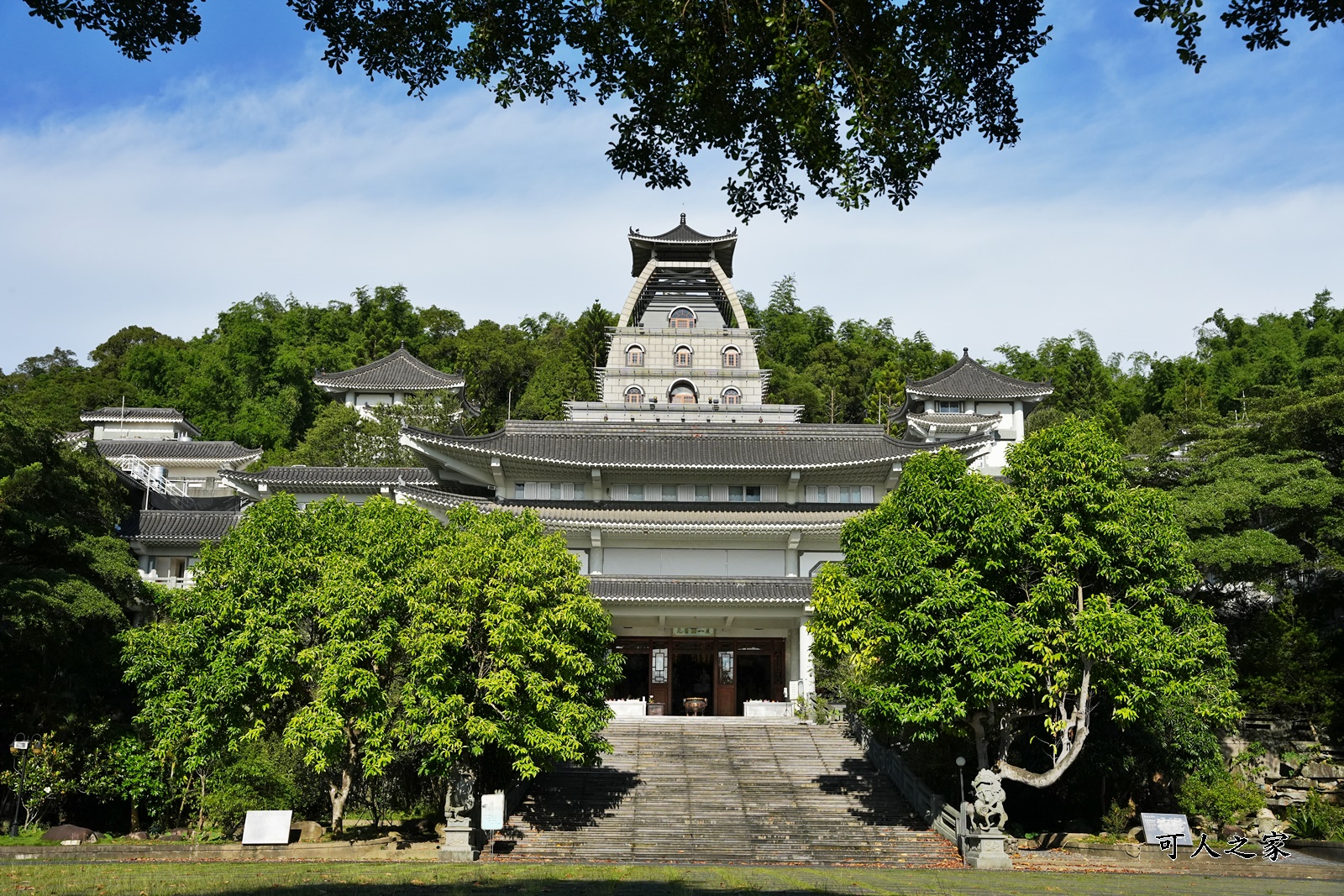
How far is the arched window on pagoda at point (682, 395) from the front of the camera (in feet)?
155

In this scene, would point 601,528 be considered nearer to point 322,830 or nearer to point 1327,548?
point 322,830

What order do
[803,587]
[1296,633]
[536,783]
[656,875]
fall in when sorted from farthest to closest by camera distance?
[803,587]
[1296,633]
[536,783]
[656,875]

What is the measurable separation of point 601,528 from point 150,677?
14104 mm

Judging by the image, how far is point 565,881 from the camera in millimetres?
14953

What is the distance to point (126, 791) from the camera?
71.4ft

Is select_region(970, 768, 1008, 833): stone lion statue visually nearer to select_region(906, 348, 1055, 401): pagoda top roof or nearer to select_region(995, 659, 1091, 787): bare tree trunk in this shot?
select_region(995, 659, 1091, 787): bare tree trunk

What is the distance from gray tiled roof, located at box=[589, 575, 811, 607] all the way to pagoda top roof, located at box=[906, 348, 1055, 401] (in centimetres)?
2779

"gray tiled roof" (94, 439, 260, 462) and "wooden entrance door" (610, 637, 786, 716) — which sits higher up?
"gray tiled roof" (94, 439, 260, 462)

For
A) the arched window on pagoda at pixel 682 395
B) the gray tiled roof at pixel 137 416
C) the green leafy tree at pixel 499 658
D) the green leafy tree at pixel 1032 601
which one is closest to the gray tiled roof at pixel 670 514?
the green leafy tree at pixel 499 658

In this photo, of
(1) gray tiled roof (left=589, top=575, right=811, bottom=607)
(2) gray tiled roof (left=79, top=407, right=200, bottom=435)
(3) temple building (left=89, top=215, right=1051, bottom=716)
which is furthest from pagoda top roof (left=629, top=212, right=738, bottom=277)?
(2) gray tiled roof (left=79, top=407, right=200, bottom=435)

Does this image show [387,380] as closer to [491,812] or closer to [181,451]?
[181,451]

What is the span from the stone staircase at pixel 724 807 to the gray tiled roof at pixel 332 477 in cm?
1532

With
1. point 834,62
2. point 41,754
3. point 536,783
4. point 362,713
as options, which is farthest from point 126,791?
point 834,62

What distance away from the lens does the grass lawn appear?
1302cm
